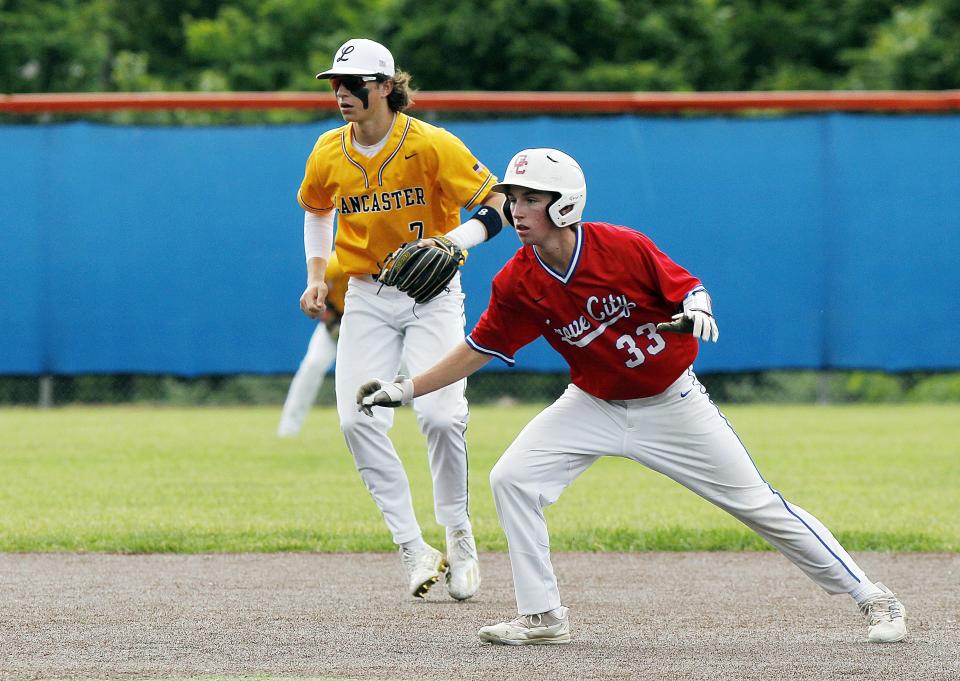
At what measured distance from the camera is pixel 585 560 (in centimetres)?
700

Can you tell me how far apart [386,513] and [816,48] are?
897 inches

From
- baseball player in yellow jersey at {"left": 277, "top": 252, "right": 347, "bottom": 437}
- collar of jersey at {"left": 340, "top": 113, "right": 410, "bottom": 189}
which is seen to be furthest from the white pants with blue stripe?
baseball player in yellow jersey at {"left": 277, "top": 252, "right": 347, "bottom": 437}

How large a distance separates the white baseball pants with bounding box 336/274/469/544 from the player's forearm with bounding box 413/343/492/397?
761 millimetres

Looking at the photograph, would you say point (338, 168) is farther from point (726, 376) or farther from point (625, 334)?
point (726, 376)

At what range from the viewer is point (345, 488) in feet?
30.9

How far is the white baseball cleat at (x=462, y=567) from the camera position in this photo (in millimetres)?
5930

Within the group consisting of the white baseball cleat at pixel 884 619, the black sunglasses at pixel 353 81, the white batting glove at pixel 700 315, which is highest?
the black sunglasses at pixel 353 81

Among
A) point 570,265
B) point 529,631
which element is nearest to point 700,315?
point 570,265

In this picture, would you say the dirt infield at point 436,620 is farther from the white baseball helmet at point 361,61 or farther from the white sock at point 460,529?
the white baseball helmet at point 361,61

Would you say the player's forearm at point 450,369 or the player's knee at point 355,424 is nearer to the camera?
the player's forearm at point 450,369

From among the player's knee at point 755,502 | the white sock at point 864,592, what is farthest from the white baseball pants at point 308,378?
the white sock at point 864,592

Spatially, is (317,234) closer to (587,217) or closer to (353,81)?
(353,81)

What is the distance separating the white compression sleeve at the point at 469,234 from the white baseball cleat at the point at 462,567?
122 cm

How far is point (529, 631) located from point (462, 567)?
1.02 m
